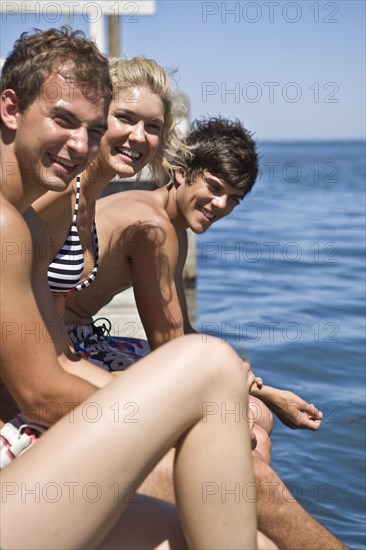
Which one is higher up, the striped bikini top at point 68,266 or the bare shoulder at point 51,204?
the bare shoulder at point 51,204

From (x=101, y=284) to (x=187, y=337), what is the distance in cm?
156

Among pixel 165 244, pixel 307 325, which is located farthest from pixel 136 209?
pixel 307 325

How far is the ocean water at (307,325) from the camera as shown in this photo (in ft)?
17.0

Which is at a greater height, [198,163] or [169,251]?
[198,163]

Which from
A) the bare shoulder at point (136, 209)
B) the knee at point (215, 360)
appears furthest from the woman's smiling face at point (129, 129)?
the knee at point (215, 360)

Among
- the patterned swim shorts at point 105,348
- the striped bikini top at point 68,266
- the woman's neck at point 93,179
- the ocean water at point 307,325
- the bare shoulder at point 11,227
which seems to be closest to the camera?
the bare shoulder at point 11,227

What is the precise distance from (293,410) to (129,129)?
1228 mm

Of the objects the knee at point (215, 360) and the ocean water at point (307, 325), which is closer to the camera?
the knee at point (215, 360)

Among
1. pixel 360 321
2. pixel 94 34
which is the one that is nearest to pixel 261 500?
pixel 94 34

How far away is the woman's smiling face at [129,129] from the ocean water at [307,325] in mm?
892

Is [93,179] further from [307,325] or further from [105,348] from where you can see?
[307,325]

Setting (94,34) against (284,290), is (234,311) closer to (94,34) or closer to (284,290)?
(284,290)

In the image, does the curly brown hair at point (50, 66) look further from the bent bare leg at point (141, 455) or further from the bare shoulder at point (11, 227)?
the bent bare leg at point (141, 455)

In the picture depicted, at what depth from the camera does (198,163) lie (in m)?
4.01
